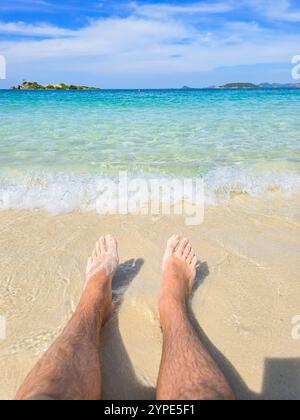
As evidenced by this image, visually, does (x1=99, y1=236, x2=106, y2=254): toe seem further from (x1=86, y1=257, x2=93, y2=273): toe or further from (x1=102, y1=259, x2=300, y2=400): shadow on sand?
(x1=102, y1=259, x2=300, y2=400): shadow on sand

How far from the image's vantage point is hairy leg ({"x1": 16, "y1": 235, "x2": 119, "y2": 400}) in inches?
53.7

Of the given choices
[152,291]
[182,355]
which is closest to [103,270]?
[152,291]

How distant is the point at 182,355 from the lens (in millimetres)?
1609

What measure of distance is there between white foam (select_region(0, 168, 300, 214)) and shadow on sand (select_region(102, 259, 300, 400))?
1.81 metres

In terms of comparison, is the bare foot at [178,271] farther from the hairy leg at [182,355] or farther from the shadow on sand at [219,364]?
the shadow on sand at [219,364]

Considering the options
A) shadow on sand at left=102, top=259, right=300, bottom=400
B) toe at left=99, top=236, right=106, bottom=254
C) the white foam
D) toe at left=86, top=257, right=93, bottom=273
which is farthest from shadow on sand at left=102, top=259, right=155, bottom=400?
the white foam

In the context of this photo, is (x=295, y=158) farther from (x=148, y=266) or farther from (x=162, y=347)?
(x=162, y=347)

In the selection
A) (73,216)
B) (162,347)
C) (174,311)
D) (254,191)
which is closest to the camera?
(162,347)

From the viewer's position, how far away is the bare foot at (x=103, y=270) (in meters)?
2.13

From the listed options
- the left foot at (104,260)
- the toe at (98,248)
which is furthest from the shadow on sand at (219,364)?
the toe at (98,248)

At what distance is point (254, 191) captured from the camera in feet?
13.0
